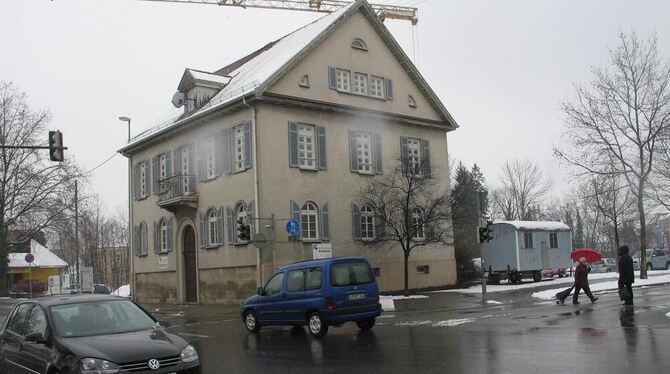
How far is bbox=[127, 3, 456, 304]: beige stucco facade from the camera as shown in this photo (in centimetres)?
2956

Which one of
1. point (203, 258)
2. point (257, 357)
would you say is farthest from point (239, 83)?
point (257, 357)

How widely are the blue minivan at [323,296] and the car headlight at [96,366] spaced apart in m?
8.33

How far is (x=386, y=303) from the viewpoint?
23703 millimetres

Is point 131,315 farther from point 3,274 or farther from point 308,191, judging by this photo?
point 3,274

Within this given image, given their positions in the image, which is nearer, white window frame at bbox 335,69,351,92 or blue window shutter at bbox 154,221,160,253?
white window frame at bbox 335,69,351,92

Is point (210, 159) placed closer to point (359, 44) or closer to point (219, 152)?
point (219, 152)

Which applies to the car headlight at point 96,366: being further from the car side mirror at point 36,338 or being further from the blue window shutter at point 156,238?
the blue window shutter at point 156,238

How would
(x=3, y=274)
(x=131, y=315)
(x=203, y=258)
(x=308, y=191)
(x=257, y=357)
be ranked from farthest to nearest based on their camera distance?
(x=3, y=274) < (x=203, y=258) < (x=308, y=191) < (x=257, y=357) < (x=131, y=315)

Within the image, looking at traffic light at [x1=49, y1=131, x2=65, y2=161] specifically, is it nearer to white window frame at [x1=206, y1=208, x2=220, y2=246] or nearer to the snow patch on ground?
white window frame at [x1=206, y1=208, x2=220, y2=246]

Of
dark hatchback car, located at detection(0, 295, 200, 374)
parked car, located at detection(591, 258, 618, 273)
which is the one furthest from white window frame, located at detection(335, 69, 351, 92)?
parked car, located at detection(591, 258, 618, 273)

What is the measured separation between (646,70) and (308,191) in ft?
60.0

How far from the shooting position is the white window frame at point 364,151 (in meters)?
33.5

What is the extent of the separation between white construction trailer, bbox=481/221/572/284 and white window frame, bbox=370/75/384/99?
936 cm

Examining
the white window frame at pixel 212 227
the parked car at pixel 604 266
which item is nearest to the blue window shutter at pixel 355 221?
the white window frame at pixel 212 227
